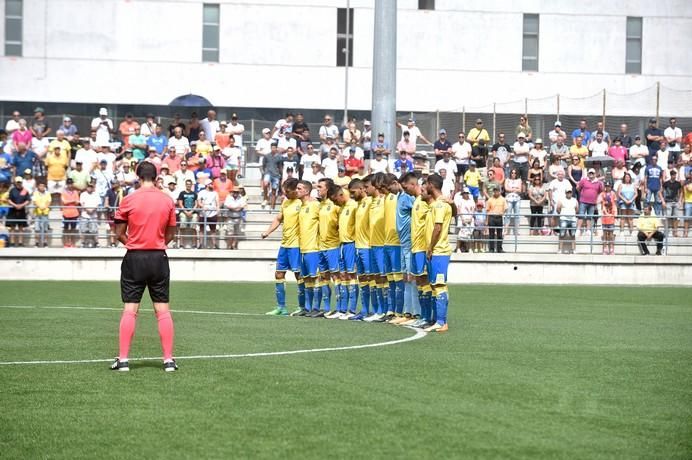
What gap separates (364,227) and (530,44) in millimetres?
35862

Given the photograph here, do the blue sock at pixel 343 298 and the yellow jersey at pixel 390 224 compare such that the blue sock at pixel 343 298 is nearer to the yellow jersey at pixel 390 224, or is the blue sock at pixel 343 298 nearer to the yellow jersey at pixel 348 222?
the yellow jersey at pixel 348 222

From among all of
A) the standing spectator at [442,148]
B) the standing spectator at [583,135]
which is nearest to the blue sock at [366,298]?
the standing spectator at [442,148]

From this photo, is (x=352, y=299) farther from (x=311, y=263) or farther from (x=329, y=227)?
(x=329, y=227)

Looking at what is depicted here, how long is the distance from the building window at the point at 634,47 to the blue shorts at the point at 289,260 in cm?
3692

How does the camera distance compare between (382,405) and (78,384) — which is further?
(78,384)

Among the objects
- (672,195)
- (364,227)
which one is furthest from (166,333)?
(672,195)

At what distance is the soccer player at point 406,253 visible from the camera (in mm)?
17734

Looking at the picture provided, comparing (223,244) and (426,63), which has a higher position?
(426,63)

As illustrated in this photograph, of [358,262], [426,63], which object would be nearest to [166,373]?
[358,262]

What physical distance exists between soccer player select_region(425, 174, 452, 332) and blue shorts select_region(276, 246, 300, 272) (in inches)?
135

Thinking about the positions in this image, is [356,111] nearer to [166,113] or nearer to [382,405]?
[166,113]

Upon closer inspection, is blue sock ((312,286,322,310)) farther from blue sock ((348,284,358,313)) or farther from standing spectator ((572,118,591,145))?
standing spectator ((572,118,591,145))

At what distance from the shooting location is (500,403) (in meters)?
9.73

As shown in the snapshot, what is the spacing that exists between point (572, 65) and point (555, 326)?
3691 centimetres
